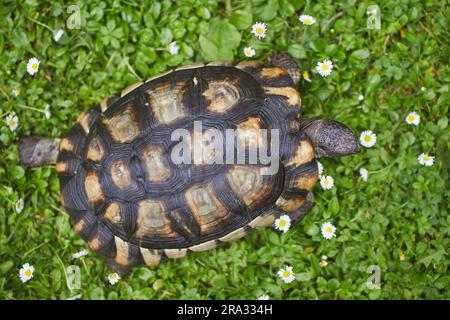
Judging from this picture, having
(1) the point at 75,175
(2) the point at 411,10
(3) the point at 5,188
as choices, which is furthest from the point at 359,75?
(3) the point at 5,188

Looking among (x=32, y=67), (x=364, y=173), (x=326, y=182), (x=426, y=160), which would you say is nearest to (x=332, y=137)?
(x=326, y=182)

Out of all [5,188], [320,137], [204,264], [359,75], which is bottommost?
[204,264]

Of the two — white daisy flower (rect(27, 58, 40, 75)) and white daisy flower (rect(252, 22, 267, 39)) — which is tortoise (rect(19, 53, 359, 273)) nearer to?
white daisy flower (rect(252, 22, 267, 39))

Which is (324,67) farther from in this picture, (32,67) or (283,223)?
(32,67)

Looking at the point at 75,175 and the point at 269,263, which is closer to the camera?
the point at 75,175

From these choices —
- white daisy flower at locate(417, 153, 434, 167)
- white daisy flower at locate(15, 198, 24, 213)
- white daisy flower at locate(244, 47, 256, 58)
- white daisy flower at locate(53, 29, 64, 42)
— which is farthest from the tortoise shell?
white daisy flower at locate(417, 153, 434, 167)

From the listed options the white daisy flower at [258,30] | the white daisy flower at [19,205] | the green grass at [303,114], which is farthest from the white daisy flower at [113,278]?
the white daisy flower at [258,30]

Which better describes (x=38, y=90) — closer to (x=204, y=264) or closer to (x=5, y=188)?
(x=5, y=188)
